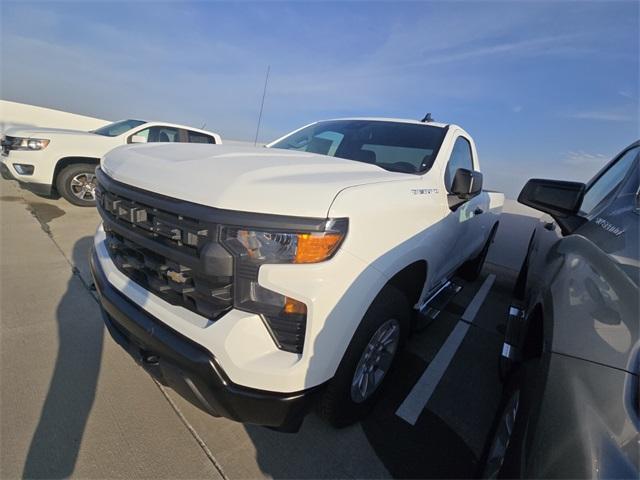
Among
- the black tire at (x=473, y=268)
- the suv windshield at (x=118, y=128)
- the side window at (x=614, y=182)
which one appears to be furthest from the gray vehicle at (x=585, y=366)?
the suv windshield at (x=118, y=128)

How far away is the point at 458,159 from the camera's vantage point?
3.08 meters

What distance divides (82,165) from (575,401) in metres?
7.69

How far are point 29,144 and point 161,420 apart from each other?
624 centimetres

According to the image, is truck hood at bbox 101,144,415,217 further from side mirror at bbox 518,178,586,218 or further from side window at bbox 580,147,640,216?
side window at bbox 580,147,640,216

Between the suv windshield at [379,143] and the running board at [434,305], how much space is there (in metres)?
1.07

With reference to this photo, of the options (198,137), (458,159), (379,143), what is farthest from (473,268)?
(198,137)

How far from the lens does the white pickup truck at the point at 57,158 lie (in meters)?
5.68

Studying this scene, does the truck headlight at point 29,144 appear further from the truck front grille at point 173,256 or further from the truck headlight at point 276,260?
the truck headlight at point 276,260

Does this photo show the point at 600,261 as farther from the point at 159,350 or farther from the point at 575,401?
the point at 159,350

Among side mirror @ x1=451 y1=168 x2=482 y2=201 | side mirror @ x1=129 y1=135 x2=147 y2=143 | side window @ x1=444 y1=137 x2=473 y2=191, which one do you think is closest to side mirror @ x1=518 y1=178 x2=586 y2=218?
side mirror @ x1=451 y1=168 x2=482 y2=201

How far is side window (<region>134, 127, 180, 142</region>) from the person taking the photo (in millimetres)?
7105

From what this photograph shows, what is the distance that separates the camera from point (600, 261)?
50.9 inches

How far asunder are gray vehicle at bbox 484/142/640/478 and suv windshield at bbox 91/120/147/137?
7.96 metres

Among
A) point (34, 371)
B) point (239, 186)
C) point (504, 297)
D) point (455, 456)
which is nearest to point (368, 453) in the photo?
point (455, 456)
